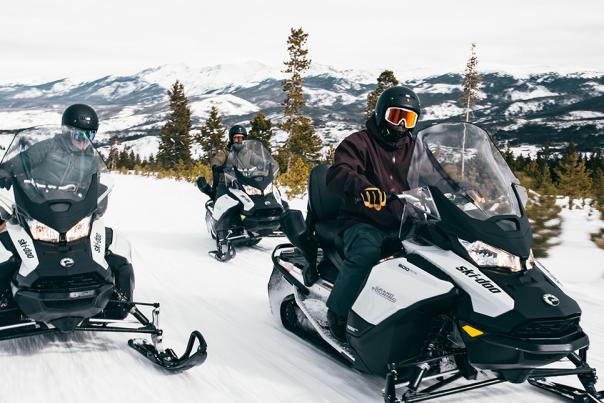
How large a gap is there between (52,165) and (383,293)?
2682 mm

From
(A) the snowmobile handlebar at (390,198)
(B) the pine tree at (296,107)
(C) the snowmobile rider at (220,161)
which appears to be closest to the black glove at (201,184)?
(C) the snowmobile rider at (220,161)

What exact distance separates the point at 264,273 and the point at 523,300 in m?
4.83

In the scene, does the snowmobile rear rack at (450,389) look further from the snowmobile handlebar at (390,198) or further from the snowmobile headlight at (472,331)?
the snowmobile handlebar at (390,198)

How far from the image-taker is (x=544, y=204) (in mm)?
7875

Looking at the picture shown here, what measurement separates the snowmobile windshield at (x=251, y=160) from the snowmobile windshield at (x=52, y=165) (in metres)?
4.23

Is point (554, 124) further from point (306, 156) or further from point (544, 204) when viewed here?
point (544, 204)

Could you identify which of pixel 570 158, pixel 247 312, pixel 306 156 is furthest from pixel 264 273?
pixel 306 156

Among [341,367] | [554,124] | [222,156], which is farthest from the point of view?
[554,124]

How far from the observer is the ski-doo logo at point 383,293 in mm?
3557

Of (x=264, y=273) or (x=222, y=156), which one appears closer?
(x=264, y=273)

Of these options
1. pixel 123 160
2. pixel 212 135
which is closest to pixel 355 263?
pixel 212 135

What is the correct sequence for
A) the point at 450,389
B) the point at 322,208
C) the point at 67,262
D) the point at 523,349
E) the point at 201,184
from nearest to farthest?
1. the point at 523,349
2. the point at 450,389
3. the point at 67,262
4. the point at 322,208
5. the point at 201,184

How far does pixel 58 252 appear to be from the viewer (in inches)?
159

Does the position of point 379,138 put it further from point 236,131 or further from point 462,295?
point 236,131
